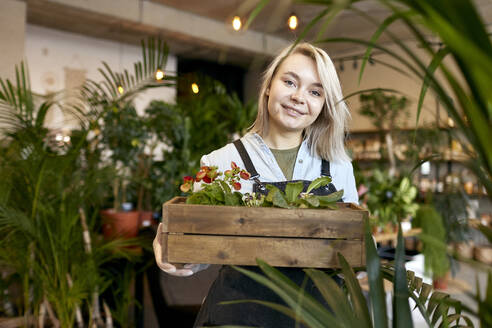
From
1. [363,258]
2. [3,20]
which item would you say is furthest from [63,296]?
[3,20]

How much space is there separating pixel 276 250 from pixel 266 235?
37mm

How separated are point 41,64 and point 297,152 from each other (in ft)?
21.7

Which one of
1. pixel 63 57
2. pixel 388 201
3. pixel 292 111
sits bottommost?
pixel 388 201

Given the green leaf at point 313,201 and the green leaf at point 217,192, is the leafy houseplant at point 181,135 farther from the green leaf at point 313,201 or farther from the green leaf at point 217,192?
the green leaf at point 313,201

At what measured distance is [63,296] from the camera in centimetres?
219

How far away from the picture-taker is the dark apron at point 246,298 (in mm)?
1096

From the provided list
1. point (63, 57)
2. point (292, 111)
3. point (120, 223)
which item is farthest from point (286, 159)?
point (63, 57)

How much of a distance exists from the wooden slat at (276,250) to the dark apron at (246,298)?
245 mm

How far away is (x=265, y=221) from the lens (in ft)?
2.83

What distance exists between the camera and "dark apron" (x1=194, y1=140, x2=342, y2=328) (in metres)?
1.10

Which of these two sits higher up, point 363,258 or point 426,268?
point 363,258

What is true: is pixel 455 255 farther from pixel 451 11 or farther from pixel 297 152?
pixel 297 152

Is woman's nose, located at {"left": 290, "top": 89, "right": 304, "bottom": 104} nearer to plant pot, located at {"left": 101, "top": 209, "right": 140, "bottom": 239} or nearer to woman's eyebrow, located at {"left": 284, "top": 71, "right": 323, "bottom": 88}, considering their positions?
woman's eyebrow, located at {"left": 284, "top": 71, "right": 323, "bottom": 88}

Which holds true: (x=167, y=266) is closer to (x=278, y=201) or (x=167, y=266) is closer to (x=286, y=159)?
(x=278, y=201)
